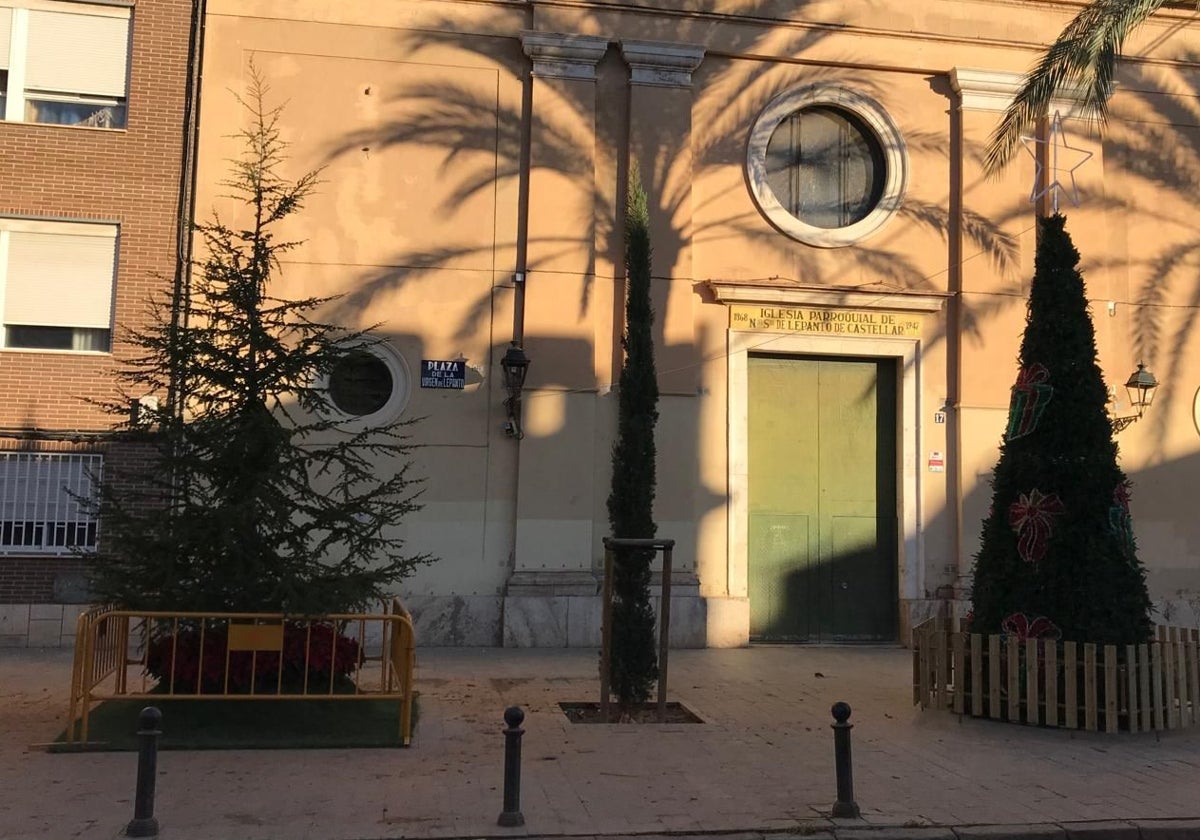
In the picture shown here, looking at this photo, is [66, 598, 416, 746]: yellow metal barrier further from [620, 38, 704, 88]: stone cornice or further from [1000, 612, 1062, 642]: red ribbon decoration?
[620, 38, 704, 88]: stone cornice

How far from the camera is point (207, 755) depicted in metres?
7.39

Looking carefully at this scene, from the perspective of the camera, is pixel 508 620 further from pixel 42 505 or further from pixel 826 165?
pixel 826 165

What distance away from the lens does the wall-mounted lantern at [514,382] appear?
12898 mm

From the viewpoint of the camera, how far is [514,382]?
13.0 meters

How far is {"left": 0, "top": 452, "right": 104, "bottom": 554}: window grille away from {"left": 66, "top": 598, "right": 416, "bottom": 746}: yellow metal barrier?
473 centimetres

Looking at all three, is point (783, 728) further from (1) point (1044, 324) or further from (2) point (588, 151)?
(2) point (588, 151)

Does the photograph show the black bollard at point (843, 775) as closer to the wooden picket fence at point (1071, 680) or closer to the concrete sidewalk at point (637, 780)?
the concrete sidewalk at point (637, 780)

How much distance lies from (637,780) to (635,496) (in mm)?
2858

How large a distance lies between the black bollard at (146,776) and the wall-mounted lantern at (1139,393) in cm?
1243

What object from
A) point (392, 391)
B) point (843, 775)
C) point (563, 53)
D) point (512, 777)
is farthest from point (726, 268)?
point (512, 777)

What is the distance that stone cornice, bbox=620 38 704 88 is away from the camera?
13828 mm

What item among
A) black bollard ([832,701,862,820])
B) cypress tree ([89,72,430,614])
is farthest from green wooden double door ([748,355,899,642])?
black bollard ([832,701,862,820])

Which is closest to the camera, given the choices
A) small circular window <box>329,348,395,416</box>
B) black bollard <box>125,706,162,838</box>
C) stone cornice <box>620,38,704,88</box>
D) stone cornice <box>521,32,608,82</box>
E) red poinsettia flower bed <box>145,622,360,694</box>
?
black bollard <box>125,706,162,838</box>

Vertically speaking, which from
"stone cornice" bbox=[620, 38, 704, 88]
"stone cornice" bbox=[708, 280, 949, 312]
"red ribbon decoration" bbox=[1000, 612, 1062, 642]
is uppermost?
"stone cornice" bbox=[620, 38, 704, 88]
